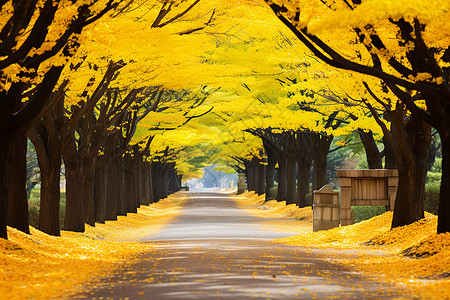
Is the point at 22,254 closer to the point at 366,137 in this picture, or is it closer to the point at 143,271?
the point at 143,271

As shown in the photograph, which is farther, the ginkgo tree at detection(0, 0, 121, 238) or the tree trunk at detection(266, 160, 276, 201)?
the tree trunk at detection(266, 160, 276, 201)

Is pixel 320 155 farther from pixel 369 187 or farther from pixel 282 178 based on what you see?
pixel 369 187

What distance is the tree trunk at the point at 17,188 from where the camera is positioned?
17.8 meters

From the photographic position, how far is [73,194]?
23.7m

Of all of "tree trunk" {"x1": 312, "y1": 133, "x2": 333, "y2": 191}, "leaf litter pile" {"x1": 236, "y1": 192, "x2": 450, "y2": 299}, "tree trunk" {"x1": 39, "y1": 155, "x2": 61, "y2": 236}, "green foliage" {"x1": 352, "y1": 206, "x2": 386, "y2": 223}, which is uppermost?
"tree trunk" {"x1": 312, "y1": 133, "x2": 333, "y2": 191}

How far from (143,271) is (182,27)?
8629mm

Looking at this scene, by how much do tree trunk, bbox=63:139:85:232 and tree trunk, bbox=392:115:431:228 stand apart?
1004 cm

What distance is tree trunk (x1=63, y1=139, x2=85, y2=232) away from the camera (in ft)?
77.5

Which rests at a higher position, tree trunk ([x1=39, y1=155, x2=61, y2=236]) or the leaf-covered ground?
tree trunk ([x1=39, y1=155, x2=61, y2=236])

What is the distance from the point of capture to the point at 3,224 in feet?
48.9

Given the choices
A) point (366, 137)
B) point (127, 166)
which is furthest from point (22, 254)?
point (127, 166)

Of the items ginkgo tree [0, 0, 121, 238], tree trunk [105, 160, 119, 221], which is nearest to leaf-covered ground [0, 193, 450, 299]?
ginkgo tree [0, 0, 121, 238]

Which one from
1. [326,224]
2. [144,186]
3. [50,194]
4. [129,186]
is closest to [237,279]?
[50,194]

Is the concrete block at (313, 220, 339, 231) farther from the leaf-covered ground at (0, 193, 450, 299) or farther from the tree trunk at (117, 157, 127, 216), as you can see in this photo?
the tree trunk at (117, 157, 127, 216)
